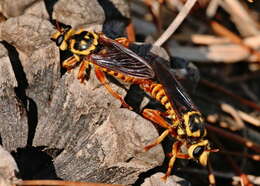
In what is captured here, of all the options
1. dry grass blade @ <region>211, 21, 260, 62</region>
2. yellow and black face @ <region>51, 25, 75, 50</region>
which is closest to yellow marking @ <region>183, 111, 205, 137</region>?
yellow and black face @ <region>51, 25, 75, 50</region>

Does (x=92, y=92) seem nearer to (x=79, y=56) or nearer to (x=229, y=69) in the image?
(x=79, y=56)

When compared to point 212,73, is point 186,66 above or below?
above

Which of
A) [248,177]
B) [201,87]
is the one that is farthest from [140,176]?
[201,87]

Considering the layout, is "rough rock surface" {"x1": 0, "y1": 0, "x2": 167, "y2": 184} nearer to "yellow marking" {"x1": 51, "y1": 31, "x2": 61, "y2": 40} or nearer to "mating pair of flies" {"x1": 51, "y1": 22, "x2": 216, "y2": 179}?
"yellow marking" {"x1": 51, "y1": 31, "x2": 61, "y2": 40}

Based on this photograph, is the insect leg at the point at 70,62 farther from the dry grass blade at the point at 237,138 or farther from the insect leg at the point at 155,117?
the dry grass blade at the point at 237,138

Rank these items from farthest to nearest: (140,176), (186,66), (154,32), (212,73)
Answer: (212,73) → (154,32) → (186,66) → (140,176)

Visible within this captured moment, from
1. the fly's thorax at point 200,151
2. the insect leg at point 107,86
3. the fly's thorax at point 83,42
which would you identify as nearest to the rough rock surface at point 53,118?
the insect leg at point 107,86
